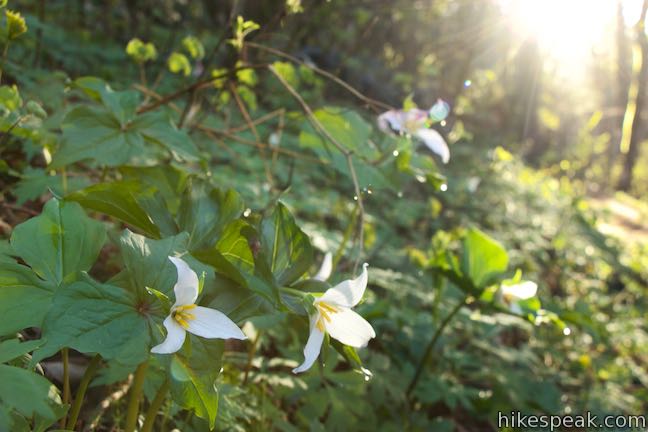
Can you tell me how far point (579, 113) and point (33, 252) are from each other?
25.4m

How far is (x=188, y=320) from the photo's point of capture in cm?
89

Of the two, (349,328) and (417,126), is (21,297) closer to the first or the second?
(349,328)

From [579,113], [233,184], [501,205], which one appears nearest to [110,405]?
[233,184]

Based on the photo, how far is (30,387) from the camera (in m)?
0.76

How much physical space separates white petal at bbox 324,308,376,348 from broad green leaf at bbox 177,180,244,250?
0.98ft

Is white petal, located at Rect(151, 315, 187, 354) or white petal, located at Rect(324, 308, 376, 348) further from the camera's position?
white petal, located at Rect(324, 308, 376, 348)

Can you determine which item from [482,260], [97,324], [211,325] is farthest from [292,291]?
[482,260]

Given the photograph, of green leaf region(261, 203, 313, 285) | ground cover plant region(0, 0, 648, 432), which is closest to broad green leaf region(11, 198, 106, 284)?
ground cover plant region(0, 0, 648, 432)

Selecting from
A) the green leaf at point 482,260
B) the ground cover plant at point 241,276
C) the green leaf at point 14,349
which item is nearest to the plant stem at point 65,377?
the ground cover plant at point 241,276

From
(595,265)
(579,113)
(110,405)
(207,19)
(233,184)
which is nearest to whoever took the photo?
(110,405)

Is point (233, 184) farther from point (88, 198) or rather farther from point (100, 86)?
point (88, 198)

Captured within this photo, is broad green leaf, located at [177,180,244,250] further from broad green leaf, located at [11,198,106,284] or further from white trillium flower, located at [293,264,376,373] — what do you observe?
white trillium flower, located at [293,264,376,373]

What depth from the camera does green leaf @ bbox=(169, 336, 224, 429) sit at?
935 mm

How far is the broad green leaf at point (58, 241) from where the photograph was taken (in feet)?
3.28
